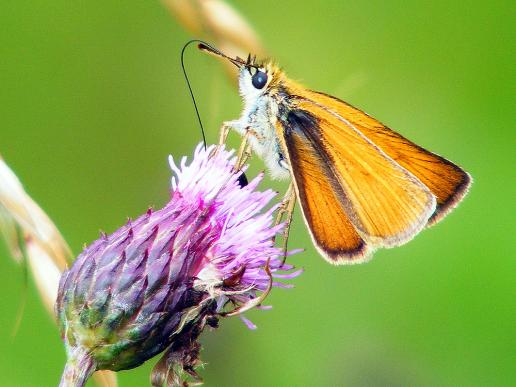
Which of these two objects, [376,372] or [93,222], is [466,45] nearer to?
[376,372]

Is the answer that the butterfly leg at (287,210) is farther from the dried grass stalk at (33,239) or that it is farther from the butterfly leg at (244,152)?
the dried grass stalk at (33,239)

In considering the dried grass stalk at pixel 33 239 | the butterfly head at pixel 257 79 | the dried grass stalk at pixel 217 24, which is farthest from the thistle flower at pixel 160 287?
the butterfly head at pixel 257 79

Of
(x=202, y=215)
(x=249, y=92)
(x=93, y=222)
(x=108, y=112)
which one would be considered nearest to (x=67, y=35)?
(x=108, y=112)

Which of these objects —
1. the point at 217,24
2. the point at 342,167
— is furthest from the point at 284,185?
the point at 217,24

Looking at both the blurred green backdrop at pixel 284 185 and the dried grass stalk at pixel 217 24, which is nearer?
the dried grass stalk at pixel 217 24

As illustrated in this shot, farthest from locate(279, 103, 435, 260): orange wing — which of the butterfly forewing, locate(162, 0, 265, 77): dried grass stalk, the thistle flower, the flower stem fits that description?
the flower stem

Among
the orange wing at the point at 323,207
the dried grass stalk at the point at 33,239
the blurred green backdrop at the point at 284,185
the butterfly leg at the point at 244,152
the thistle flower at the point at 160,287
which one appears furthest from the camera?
the blurred green backdrop at the point at 284,185

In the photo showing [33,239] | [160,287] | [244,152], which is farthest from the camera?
[244,152]

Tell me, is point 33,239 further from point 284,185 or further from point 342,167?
point 284,185
